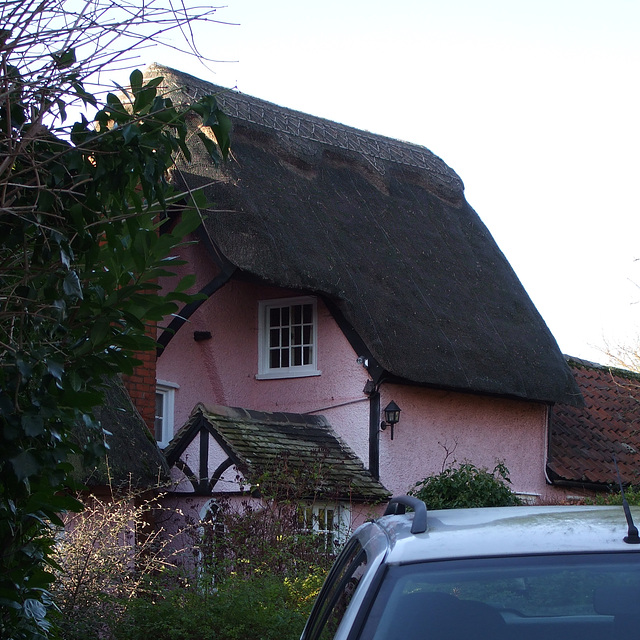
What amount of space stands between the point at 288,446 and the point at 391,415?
1.69m

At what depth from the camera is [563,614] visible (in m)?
3.00

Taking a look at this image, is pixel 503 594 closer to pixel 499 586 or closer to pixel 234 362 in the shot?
pixel 499 586

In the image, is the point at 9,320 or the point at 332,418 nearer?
the point at 9,320

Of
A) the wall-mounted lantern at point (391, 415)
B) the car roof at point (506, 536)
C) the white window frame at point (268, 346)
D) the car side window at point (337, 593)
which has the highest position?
the white window frame at point (268, 346)

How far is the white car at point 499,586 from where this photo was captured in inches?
108

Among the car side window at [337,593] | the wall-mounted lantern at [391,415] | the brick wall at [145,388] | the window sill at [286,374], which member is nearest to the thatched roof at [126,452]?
the brick wall at [145,388]

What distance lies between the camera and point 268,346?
14.7 m

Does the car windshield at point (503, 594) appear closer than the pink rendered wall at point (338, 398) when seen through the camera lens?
Yes

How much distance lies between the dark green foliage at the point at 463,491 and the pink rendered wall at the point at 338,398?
515mm

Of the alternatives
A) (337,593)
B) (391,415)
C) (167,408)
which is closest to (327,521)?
(391,415)

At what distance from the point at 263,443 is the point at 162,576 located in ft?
12.7

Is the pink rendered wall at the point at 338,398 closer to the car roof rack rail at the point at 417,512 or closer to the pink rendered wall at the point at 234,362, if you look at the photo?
the pink rendered wall at the point at 234,362

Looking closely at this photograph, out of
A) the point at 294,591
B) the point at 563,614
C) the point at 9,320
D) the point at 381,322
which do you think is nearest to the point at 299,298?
the point at 381,322

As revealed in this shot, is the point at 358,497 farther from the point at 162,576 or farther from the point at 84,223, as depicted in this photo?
the point at 84,223
